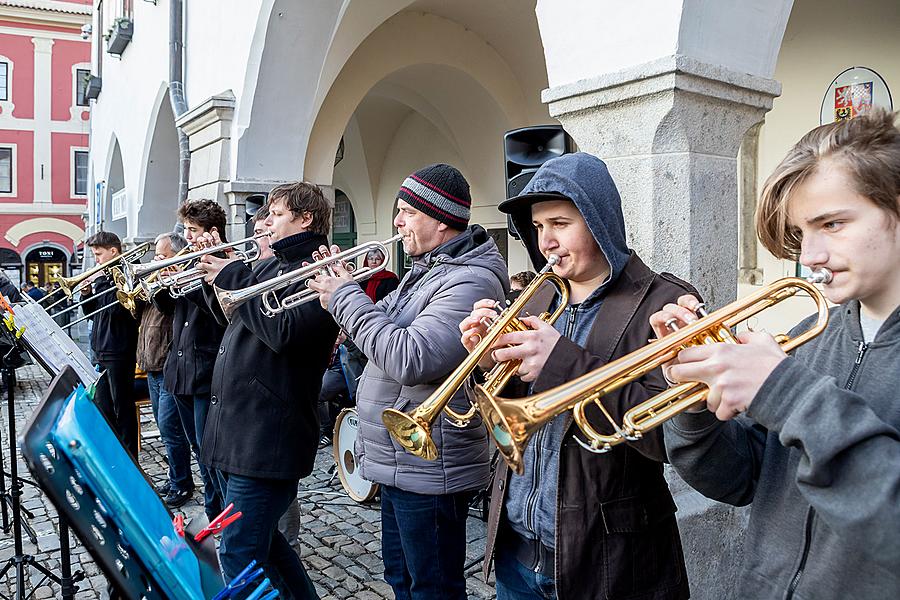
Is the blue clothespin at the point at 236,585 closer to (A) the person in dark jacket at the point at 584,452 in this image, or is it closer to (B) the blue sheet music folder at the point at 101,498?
(B) the blue sheet music folder at the point at 101,498

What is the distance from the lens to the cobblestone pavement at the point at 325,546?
3660 millimetres

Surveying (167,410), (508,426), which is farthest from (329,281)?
(167,410)

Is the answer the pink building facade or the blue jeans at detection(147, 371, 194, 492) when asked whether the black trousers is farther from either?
the pink building facade

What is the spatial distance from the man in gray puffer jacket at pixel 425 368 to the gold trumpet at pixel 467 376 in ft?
0.95

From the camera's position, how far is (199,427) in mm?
4082

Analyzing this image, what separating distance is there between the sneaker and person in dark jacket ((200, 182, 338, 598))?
2260 mm

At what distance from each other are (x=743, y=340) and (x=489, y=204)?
29.8 ft

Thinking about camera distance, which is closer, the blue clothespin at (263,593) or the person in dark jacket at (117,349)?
the blue clothespin at (263,593)

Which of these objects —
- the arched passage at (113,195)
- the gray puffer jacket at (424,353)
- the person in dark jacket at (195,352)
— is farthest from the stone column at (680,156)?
the arched passage at (113,195)

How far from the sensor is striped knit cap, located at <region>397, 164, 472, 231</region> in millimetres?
2500

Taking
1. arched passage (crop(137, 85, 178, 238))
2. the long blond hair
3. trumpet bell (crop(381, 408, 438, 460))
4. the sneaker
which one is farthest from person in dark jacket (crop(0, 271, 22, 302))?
the long blond hair

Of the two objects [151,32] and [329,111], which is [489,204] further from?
[151,32]

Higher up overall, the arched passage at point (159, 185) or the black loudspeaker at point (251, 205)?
the arched passage at point (159, 185)

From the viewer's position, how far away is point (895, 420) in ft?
3.82
